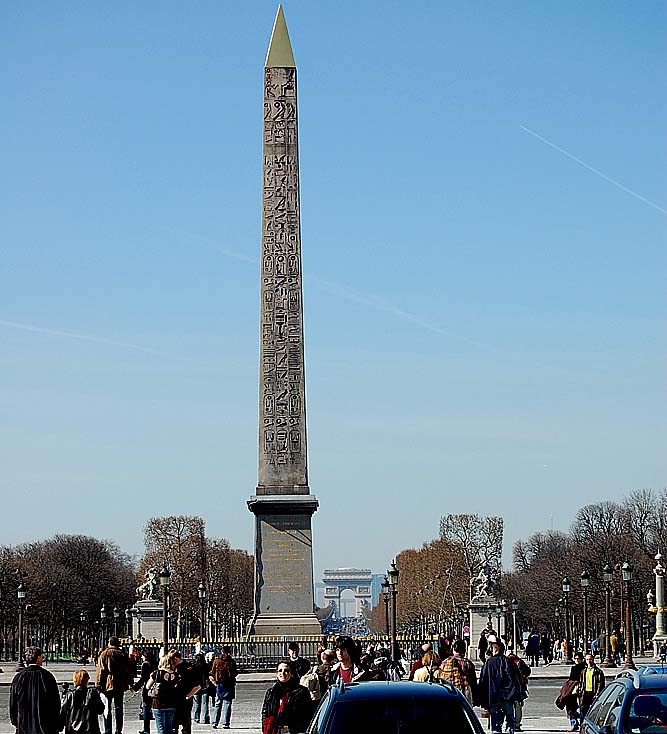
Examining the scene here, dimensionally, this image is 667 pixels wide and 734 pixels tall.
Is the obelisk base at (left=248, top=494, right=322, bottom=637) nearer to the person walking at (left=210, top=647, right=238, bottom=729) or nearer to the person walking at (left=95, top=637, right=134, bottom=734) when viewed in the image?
the person walking at (left=210, top=647, right=238, bottom=729)

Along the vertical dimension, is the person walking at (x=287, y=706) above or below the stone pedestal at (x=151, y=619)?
above

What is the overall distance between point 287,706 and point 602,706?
138 inches

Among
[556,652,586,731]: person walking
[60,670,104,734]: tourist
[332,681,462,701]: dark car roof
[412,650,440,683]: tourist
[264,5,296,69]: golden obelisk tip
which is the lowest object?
[556,652,586,731]: person walking

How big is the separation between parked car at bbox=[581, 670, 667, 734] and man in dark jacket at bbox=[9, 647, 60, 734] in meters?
5.67

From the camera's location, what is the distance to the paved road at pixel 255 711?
74.9 feet

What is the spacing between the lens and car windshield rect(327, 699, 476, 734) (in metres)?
9.62

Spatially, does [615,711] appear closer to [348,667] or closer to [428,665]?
[348,667]

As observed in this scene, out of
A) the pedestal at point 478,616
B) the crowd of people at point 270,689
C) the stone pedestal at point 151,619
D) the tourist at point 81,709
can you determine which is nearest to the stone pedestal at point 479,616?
the pedestal at point 478,616

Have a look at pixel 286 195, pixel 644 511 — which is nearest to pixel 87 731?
pixel 286 195

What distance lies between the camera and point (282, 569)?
38219mm

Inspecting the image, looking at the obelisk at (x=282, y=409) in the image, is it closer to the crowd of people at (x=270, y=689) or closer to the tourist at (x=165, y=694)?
the crowd of people at (x=270, y=689)

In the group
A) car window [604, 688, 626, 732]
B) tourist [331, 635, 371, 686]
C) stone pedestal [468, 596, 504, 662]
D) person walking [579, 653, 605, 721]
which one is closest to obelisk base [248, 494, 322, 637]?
stone pedestal [468, 596, 504, 662]

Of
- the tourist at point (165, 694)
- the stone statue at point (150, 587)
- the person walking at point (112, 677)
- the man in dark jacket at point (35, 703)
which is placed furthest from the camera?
the stone statue at point (150, 587)

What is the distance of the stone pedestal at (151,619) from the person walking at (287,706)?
37.8m
